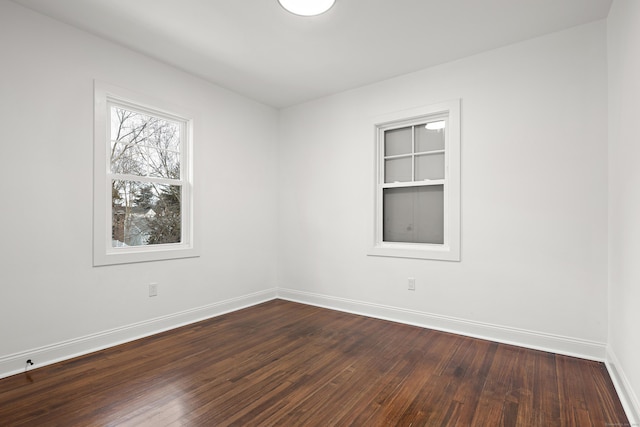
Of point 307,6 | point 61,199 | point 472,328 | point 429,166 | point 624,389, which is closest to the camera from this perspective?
point 624,389

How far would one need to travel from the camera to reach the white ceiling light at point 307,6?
242cm

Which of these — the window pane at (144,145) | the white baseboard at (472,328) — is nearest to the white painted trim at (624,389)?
the white baseboard at (472,328)

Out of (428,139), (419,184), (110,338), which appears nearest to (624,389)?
(419,184)

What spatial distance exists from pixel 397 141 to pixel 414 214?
90 centimetres

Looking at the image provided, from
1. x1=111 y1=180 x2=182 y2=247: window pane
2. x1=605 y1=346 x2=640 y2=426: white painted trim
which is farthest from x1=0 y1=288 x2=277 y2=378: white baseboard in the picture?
x1=605 y1=346 x2=640 y2=426: white painted trim

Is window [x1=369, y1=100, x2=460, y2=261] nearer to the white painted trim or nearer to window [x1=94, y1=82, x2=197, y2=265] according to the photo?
the white painted trim

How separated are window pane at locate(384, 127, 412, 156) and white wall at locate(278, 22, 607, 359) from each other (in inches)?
8.5

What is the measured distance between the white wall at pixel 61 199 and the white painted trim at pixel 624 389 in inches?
144

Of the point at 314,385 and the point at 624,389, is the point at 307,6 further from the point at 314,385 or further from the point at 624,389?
the point at 624,389

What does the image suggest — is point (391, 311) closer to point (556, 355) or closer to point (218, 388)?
point (556, 355)

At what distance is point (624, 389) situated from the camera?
2.08 metres

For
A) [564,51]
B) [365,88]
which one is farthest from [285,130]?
[564,51]

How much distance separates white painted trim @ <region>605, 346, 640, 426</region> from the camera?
1.85m

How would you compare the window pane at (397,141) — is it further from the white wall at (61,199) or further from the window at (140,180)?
the window at (140,180)
